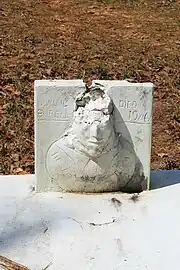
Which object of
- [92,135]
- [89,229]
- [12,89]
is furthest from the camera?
[12,89]

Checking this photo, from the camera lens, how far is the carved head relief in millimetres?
2529

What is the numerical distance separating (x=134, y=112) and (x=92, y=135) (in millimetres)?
198

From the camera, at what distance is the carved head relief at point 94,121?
2.53m

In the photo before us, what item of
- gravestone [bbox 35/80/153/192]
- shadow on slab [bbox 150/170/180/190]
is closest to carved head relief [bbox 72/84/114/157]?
gravestone [bbox 35/80/153/192]

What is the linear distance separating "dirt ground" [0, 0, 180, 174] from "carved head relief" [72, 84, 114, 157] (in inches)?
41.4

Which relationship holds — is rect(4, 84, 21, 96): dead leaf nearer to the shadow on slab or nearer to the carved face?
the shadow on slab

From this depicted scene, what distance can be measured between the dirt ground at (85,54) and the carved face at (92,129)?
105cm

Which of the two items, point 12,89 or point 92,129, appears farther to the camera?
point 12,89

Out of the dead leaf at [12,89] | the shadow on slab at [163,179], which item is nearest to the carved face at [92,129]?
the shadow on slab at [163,179]

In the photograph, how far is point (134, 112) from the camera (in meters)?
2.60

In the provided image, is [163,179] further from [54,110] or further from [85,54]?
[85,54]

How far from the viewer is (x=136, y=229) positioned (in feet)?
7.98

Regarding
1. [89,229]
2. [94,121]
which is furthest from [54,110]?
[89,229]

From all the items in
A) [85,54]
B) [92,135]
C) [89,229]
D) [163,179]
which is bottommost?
[89,229]
